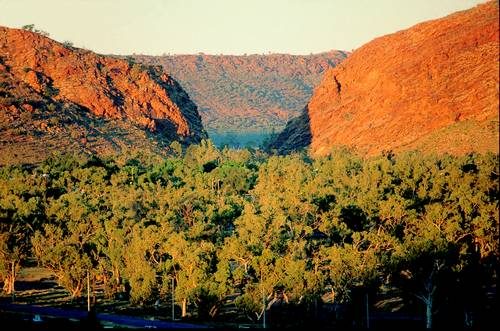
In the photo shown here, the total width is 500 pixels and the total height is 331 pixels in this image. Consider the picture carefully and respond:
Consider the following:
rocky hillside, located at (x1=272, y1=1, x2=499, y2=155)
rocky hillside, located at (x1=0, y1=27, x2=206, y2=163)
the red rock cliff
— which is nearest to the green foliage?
rocky hillside, located at (x1=272, y1=1, x2=499, y2=155)

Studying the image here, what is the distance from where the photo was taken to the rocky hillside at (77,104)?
12900 centimetres

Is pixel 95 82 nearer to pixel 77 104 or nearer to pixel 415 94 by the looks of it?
pixel 77 104

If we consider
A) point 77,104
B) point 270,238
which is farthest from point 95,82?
point 270,238

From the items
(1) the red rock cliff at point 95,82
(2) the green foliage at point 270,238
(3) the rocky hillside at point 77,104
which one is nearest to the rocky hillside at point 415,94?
(2) the green foliage at point 270,238

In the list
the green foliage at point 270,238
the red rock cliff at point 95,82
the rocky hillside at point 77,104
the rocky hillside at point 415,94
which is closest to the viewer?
the green foliage at point 270,238

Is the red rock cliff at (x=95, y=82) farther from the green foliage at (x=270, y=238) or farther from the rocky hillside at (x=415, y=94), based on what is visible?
the green foliage at (x=270, y=238)

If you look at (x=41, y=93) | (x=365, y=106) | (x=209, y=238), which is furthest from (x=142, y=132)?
(x=209, y=238)

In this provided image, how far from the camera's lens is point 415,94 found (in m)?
135

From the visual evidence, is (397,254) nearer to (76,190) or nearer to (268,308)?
(268,308)

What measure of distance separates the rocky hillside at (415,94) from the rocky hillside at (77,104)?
2950cm

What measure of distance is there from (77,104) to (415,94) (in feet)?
210

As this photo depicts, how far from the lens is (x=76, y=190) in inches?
3489

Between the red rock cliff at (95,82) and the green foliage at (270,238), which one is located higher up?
the red rock cliff at (95,82)

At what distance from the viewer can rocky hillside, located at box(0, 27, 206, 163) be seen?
129 m
